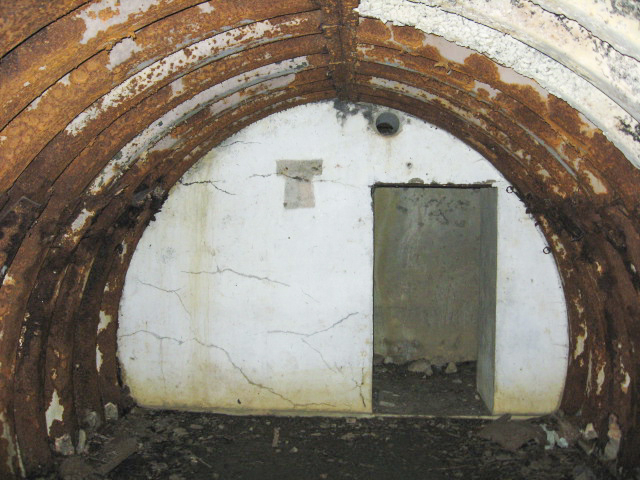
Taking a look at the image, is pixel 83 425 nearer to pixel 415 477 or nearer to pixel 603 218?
pixel 415 477

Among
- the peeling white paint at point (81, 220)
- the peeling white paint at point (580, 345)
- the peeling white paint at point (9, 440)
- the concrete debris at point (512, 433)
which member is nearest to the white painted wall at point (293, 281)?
the peeling white paint at point (580, 345)

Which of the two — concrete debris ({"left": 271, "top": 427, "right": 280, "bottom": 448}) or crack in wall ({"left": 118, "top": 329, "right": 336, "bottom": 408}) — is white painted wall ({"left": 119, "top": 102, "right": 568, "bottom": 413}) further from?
concrete debris ({"left": 271, "top": 427, "right": 280, "bottom": 448})

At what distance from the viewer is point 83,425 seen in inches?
191

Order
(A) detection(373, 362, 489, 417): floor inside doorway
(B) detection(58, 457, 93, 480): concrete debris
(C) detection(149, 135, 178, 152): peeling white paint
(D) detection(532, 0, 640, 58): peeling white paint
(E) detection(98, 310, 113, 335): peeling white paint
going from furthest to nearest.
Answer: (A) detection(373, 362, 489, 417): floor inside doorway → (E) detection(98, 310, 113, 335): peeling white paint → (C) detection(149, 135, 178, 152): peeling white paint → (B) detection(58, 457, 93, 480): concrete debris → (D) detection(532, 0, 640, 58): peeling white paint

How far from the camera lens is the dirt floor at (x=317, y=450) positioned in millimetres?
4586

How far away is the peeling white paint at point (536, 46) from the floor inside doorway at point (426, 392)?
12.2 feet

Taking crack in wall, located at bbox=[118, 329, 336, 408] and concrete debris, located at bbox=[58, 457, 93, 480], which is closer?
concrete debris, located at bbox=[58, 457, 93, 480]

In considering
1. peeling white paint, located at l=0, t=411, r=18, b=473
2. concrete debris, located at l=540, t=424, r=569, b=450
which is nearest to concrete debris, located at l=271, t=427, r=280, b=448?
peeling white paint, located at l=0, t=411, r=18, b=473

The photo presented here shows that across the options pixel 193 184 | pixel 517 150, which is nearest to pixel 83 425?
pixel 193 184

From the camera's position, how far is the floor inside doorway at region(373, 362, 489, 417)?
5.89 metres

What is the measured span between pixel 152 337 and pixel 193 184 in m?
1.58

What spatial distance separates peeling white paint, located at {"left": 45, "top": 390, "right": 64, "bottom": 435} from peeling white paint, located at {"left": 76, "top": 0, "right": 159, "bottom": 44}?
2986 mm

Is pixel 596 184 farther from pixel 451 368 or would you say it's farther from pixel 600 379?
pixel 451 368

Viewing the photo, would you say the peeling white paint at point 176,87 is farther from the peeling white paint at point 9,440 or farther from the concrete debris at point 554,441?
the concrete debris at point 554,441
